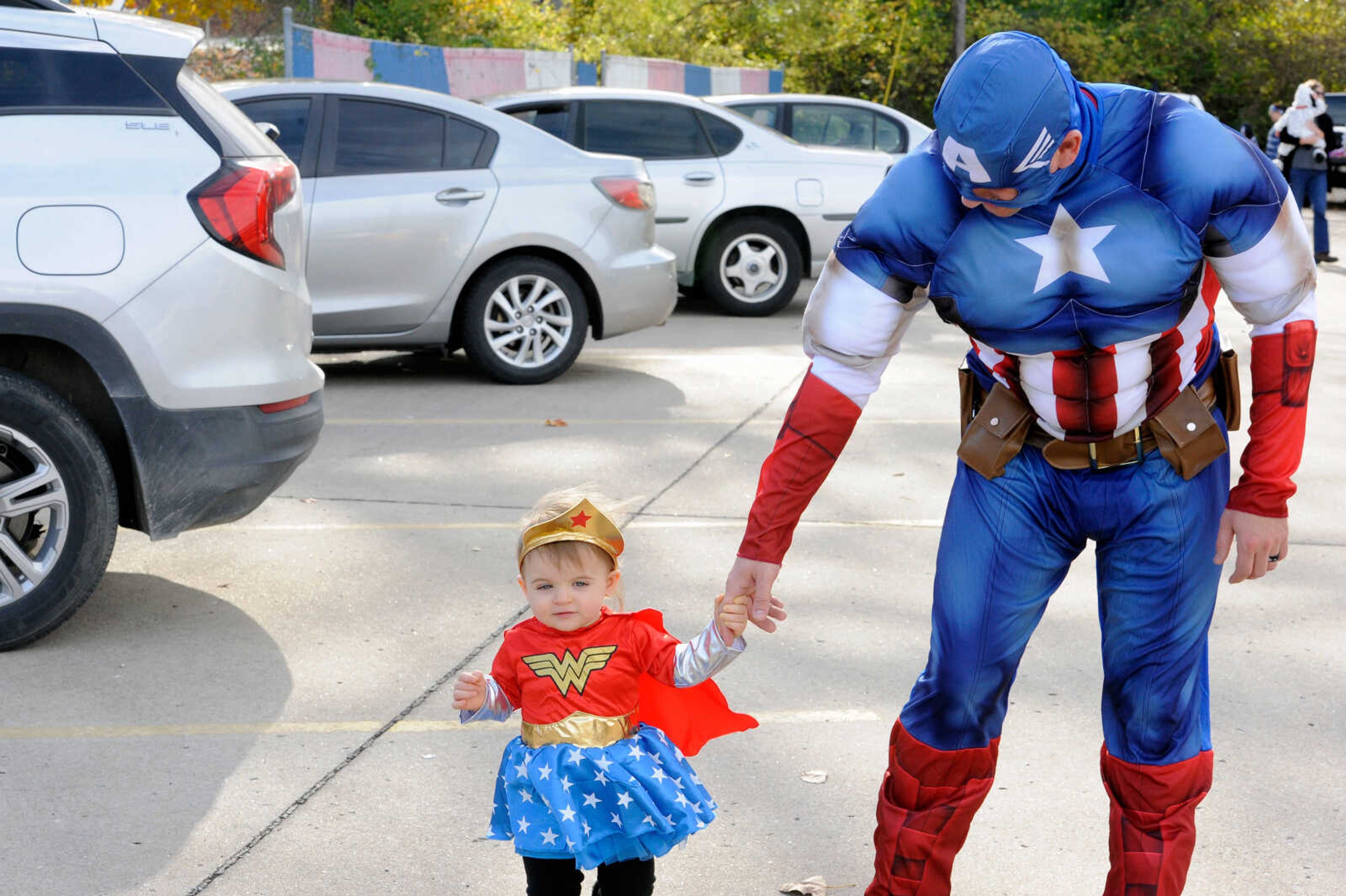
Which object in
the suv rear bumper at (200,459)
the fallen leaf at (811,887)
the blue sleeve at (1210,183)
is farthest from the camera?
the suv rear bumper at (200,459)

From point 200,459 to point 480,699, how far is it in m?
2.22

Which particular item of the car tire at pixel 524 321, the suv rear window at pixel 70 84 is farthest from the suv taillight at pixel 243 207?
the car tire at pixel 524 321

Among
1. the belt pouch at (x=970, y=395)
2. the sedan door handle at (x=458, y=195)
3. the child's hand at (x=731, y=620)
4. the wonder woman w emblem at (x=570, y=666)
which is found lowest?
the wonder woman w emblem at (x=570, y=666)

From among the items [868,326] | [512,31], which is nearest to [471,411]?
[868,326]

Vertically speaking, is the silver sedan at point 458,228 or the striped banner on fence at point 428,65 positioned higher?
the striped banner on fence at point 428,65

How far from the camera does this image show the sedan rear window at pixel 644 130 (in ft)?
38.1

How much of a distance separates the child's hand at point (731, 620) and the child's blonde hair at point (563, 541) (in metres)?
0.20

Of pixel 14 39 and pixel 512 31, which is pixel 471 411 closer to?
pixel 14 39

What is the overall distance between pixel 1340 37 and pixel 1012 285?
118 ft

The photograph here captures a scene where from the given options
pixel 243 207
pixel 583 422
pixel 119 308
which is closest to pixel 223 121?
pixel 243 207

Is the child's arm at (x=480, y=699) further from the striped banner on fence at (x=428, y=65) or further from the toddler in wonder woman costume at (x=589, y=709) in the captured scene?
the striped banner on fence at (x=428, y=65)

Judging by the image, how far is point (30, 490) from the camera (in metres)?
4.48

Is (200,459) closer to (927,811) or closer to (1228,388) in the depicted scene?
(927,811)

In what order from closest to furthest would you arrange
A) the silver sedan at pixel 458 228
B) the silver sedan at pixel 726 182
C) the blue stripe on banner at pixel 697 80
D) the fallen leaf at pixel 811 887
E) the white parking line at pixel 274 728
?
the fallen leaf at pixel 811 887
the white parking line at pixel 274 728
the silver sedan at pixel 458 228
the silver sedan at pixel 726 182
the blue stripe on banner at pixel 697 80
